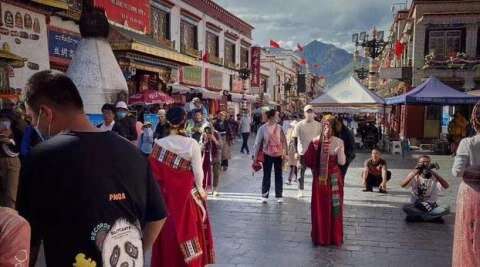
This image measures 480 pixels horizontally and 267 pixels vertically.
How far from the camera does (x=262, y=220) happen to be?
7062 millimetres

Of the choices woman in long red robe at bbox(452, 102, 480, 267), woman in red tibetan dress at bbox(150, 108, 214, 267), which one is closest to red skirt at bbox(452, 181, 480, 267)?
woman in long red robe at bbox(452, 102, 480, 267)

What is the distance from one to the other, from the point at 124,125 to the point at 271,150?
264 centimetres

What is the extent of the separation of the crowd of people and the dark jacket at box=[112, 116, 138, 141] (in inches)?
0.7

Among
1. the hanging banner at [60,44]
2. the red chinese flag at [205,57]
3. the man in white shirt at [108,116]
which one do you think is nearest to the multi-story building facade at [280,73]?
the red chinese flag at [205,57]

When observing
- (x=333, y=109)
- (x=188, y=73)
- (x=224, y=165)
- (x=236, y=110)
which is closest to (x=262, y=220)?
(x=224, y=165)

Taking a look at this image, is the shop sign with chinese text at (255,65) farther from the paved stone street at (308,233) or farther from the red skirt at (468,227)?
the red skirt at (468,227)

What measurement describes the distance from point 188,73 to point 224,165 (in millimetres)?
14457

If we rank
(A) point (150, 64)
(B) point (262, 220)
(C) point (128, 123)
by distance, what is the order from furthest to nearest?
(A) point (150, 64)
(C) point (128, 123)
(B) point (262, 220)

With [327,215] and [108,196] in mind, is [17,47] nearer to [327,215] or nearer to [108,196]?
[327,215]

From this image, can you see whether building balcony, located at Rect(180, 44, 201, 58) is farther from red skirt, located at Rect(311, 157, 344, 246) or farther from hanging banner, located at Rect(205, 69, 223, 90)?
red skirt, located at Rect(311, 157, 344, 246)

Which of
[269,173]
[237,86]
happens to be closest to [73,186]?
[269,173]

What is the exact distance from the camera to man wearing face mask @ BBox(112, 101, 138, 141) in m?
7.30

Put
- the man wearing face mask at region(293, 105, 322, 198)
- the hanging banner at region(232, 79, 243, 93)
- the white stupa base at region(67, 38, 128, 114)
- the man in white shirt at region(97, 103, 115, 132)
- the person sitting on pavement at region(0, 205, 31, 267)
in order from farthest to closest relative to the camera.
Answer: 1. the hanging banner at region(232, 79, 243, 93)
2. the man wearing face mask at region(293, 105, 322, 198)
3. the man in white shirt at region(97, 103, 115, 132)
4. the white stupa base at region(67, 38, 128, 114)
5. the person sitting on pavement at region(0, 205, 31, 267)

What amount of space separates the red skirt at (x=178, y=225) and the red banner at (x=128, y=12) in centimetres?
860
